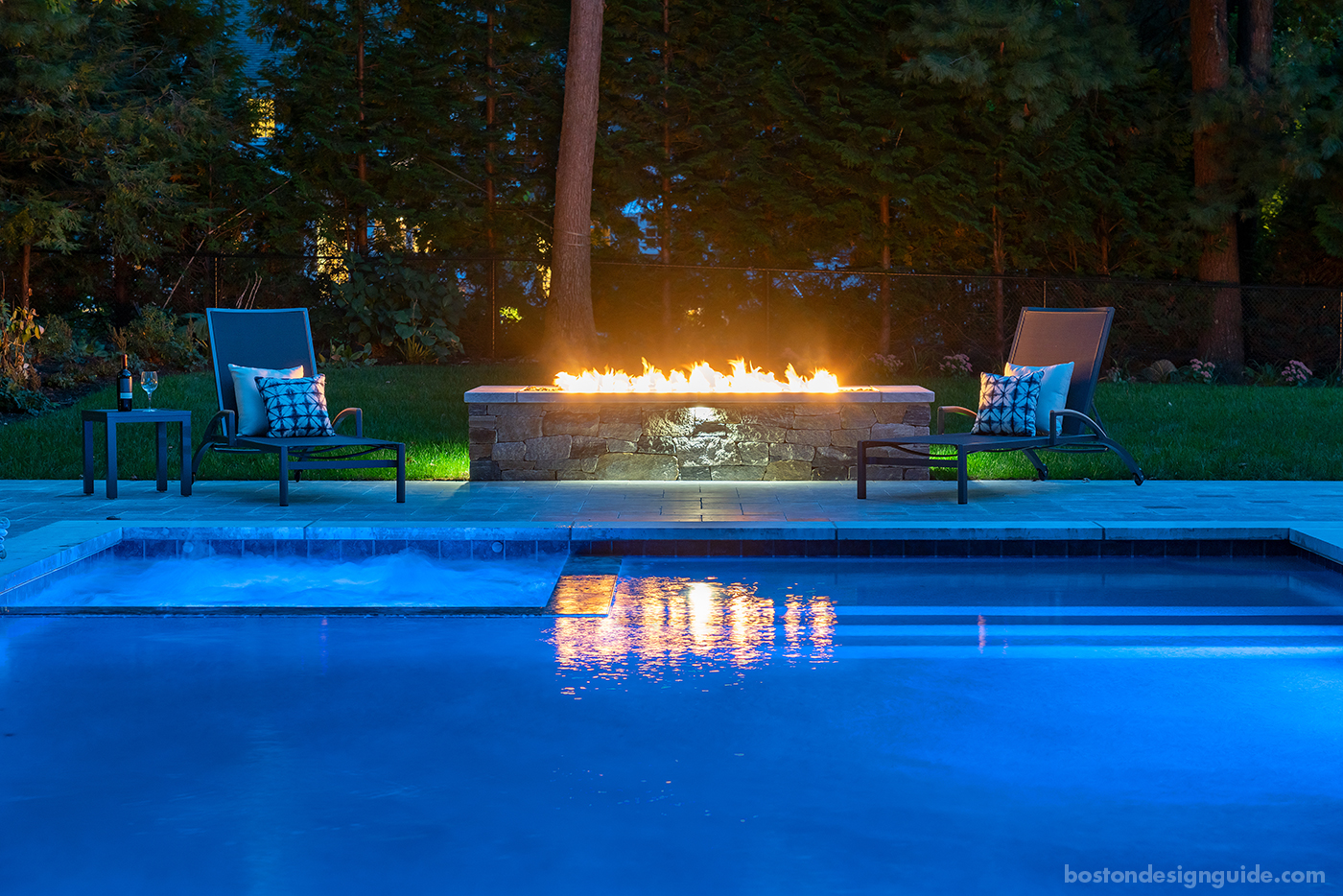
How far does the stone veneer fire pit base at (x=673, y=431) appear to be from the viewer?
29.0 feet

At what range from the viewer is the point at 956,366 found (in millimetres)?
17531

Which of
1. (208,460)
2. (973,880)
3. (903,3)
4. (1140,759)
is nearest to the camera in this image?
(973,880)

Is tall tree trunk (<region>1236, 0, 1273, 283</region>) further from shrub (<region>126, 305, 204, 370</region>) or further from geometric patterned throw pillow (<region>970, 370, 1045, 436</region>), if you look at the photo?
shrub (<region>126, 305, 204, 370</region>)

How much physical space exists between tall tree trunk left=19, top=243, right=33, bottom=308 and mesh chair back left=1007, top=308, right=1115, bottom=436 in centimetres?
1129

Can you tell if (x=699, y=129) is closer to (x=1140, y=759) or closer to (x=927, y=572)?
(x=927, y=572)

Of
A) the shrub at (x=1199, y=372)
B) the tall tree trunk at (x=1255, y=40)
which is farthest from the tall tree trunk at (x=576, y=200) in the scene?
the tall tree trunk at (x=1255, y=40)

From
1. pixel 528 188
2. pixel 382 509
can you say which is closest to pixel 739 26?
pixel 528 188

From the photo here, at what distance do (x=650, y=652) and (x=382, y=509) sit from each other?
9.60ft

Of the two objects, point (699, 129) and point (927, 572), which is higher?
point (699, 129)

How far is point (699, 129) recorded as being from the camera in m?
17.8

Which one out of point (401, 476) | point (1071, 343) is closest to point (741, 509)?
point (401, 476)

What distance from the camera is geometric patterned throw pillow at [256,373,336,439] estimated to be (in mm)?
8242

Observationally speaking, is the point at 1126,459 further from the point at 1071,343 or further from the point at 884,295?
the point at 884,295

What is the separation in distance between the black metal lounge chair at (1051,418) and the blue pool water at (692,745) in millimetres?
1917
